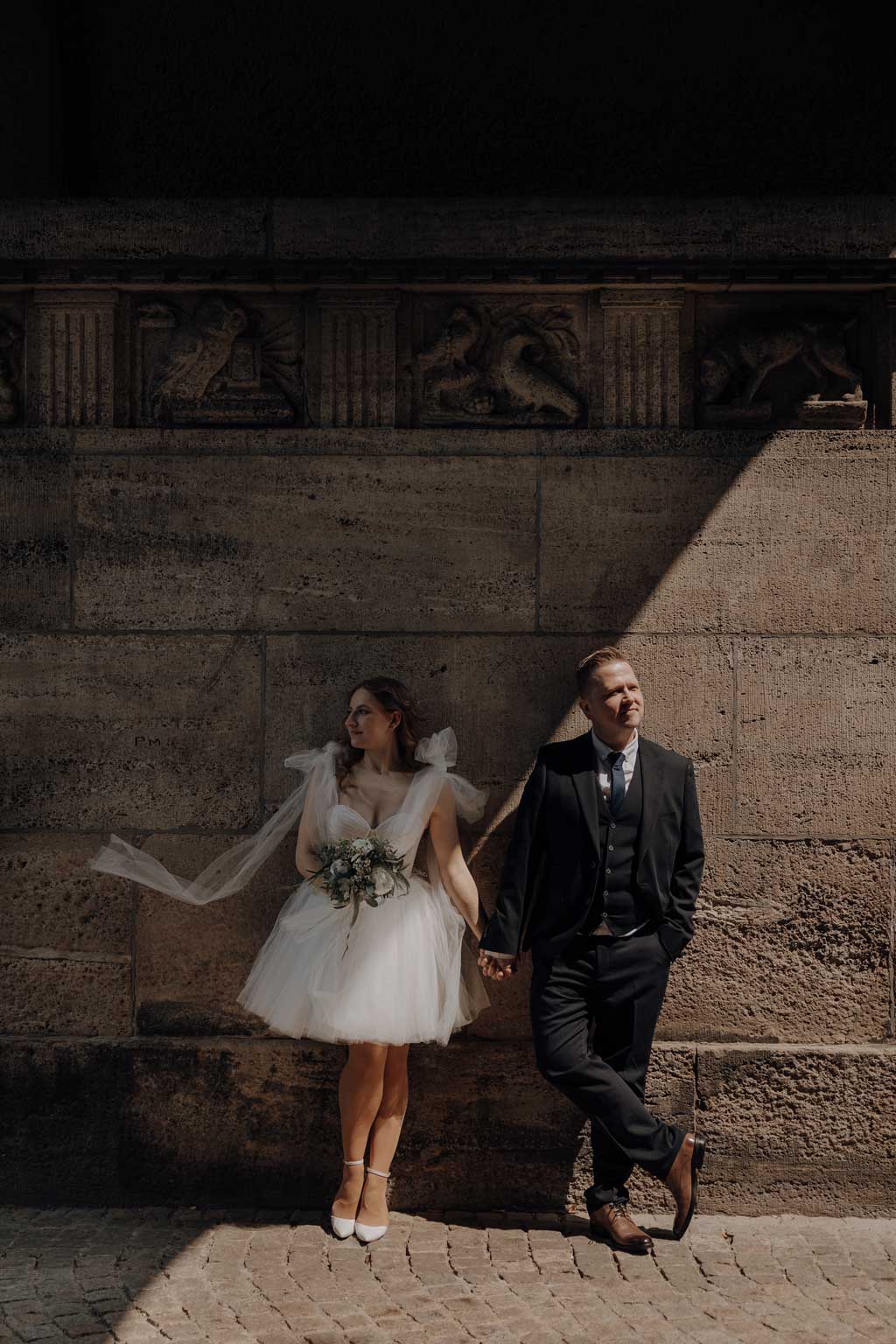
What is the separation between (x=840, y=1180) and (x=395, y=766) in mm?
2655

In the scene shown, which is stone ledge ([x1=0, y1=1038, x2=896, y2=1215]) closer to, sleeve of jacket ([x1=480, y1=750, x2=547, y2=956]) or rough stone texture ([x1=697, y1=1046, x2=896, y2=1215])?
rough stone texture ([x1=697, y1=1046, x2=896, y2=1215])

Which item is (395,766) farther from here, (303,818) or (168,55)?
Answer: (168,55)

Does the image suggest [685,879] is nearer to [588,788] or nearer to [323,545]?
[588,788]

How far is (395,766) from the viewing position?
17.7 ft

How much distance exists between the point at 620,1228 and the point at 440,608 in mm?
2702

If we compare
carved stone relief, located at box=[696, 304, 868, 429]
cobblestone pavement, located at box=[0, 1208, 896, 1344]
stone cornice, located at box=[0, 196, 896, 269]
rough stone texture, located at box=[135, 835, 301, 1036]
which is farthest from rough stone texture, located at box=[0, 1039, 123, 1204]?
carved stone relief, located at box=[696, 304, 868, 429]

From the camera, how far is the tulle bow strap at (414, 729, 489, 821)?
17.3ft

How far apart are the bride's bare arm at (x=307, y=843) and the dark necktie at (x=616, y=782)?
1.25m

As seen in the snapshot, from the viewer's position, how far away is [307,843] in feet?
17.1

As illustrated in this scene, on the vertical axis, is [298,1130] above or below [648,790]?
below

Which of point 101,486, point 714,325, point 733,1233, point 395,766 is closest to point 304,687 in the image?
point 395,766

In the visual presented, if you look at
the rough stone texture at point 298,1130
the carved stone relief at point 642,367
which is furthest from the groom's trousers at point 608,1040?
the carved stone relief at point 642,367

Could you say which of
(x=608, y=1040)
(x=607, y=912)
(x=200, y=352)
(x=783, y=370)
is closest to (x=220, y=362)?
(x=200, y=352)

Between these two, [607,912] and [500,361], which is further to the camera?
[500,361]
